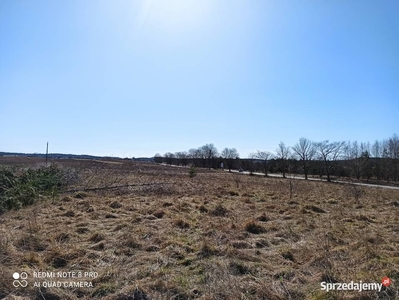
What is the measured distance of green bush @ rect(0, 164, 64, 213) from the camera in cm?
913

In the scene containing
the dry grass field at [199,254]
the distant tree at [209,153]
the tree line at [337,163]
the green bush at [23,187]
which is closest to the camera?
the dry grass field at [199,254]

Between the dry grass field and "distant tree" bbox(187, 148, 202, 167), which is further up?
"distant tree" bbox(187, 148, 202, 167)

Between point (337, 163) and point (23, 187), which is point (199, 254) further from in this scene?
point (337, 163)

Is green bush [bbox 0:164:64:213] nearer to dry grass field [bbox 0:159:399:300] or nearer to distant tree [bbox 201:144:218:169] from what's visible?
dry grass field [bbox 0:159:399:300]

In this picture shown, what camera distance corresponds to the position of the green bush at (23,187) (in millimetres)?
9132

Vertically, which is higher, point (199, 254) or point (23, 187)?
point (23, 187)

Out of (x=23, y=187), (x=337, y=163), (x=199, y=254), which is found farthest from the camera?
(x=337, y=163)

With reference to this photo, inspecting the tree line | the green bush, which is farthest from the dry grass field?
the tree line

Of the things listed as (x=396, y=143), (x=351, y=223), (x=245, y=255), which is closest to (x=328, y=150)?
(x=396, y=143)

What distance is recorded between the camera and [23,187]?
10398mm

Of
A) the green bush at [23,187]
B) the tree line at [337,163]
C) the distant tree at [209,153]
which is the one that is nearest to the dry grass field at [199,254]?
the green bush at [23,187]

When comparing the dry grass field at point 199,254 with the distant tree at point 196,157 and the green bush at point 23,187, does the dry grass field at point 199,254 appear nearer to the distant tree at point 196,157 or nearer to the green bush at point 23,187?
the green bush at point 23,187

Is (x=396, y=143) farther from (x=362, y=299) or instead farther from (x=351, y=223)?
(x=362, y=299)

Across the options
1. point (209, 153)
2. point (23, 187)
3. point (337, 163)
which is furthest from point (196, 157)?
point (23, 187)
